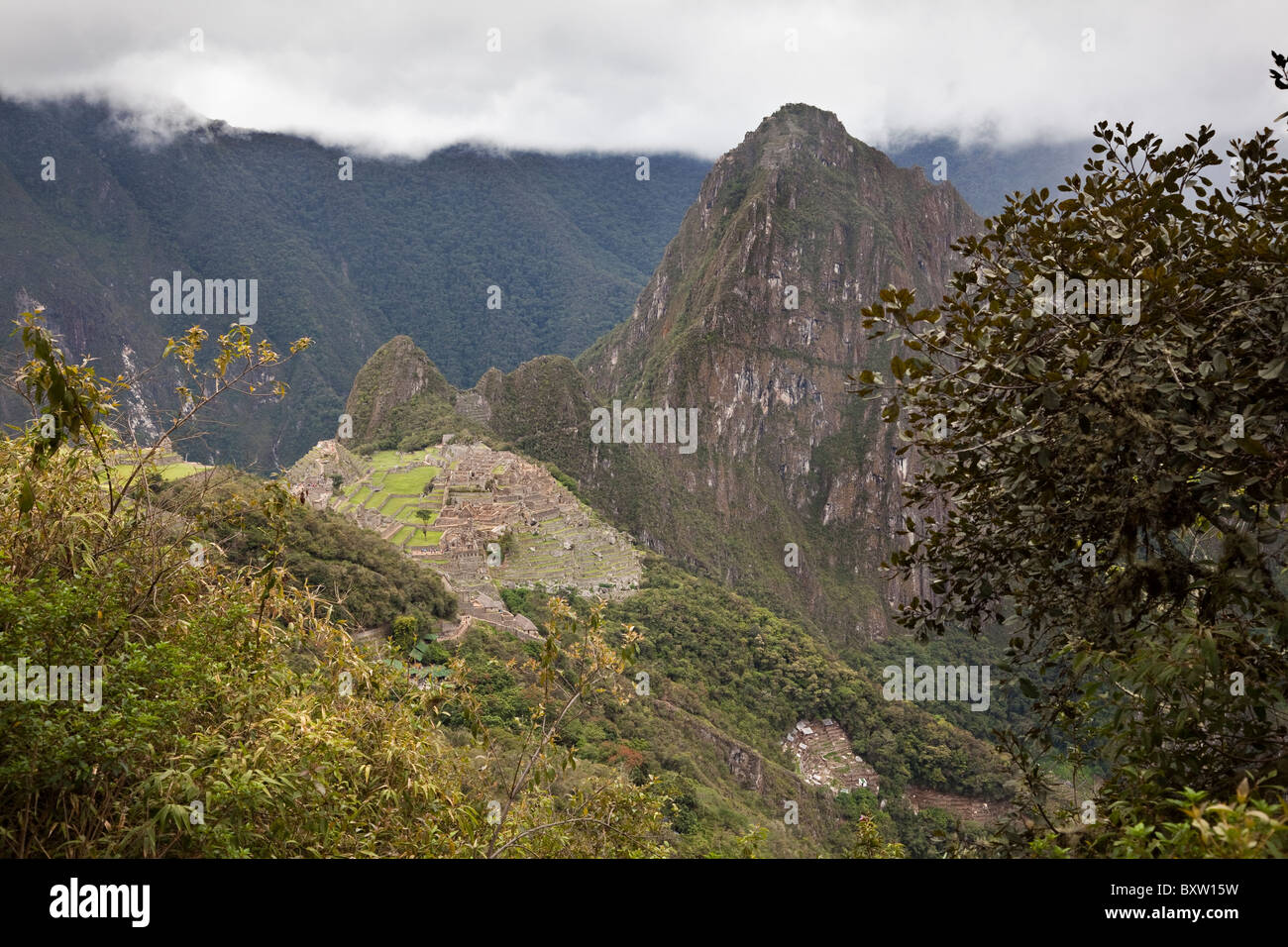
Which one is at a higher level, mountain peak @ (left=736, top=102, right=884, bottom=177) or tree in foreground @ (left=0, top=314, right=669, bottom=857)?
mountain peak @ (left=736, top=102, right=884, bottom=177)

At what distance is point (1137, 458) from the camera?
154 inches

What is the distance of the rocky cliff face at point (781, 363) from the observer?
77.1 metres

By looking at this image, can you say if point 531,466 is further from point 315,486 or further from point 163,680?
point 163,680

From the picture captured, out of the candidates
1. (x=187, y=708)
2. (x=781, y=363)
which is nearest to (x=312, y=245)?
(x=781, y=363)

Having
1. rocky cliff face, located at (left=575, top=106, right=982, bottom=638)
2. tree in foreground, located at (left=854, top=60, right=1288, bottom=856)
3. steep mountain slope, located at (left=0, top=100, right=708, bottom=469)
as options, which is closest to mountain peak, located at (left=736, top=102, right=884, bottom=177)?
rocky cliff face, located at (left=575, top=106, right=982, bottom=638)

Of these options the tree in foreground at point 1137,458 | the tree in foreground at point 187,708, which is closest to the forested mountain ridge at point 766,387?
the tree in foreground at point 187,708

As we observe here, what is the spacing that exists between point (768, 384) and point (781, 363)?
316 centimetres

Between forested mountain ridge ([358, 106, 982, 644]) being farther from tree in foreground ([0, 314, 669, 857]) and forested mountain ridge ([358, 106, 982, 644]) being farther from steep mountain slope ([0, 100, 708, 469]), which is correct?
tree in foreground ([0, 314, 669, 857])

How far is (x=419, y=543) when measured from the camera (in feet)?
113

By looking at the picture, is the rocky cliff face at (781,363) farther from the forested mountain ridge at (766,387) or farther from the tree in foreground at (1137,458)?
the tree in foreground at (1137,458)

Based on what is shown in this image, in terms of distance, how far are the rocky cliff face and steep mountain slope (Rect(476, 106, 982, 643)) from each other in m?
0.18

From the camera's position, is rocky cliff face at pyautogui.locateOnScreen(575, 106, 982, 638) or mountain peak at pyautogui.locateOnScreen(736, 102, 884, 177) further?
mountain peak at pyautogui.locateOnScreen(736, 102, 884, 177)

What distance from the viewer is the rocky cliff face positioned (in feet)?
253
